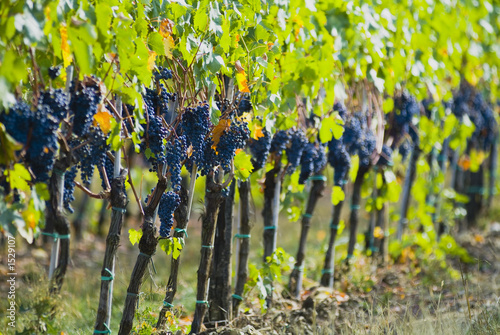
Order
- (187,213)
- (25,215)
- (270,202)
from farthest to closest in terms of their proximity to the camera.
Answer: (270,202) < (187,213) < (25,215)

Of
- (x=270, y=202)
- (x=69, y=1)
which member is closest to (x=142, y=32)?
(x=69, y=1)

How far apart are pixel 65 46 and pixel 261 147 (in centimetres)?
153

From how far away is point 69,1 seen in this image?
2.27 meters

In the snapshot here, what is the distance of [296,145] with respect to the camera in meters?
3.77

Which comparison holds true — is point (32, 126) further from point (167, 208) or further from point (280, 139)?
point (280, 139)

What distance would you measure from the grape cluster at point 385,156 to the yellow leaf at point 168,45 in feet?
9.70

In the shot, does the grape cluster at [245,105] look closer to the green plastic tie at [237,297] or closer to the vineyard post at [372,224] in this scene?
the green plastic tie at [237,297]

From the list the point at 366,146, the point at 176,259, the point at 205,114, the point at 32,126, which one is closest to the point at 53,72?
the point at 32,126

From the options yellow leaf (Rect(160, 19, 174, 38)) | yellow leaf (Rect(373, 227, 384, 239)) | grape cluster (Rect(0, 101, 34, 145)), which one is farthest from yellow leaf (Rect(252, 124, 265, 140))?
yellow leaf (Rect(373, 227, 384, 239))

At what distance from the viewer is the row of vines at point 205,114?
225 centimetres

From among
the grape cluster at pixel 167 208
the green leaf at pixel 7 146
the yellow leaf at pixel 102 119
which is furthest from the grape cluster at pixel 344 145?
the green leaf at pixel 7 146

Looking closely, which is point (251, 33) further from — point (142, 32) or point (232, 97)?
point (142, 32)

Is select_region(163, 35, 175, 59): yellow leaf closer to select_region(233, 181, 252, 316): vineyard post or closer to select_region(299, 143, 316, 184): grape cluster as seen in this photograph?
select_region(233, 181, 252, 316): vineyard post

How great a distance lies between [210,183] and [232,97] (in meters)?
0.56
